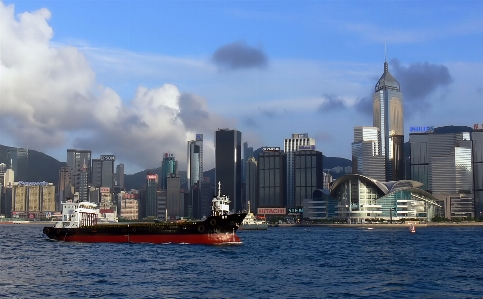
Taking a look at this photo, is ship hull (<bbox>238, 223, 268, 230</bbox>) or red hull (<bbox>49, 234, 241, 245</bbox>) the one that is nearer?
red hull (<bbox>49, 234, 241, 245</bbox>)

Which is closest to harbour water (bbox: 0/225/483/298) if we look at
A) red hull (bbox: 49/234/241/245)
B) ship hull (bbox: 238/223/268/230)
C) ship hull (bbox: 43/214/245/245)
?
ship hull (bbox: 43/214/245/245)

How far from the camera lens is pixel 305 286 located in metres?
46.9

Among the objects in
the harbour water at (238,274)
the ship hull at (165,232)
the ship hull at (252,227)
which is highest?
the ship hull at (165,232)

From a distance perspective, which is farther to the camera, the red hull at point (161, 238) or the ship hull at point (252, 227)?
the ship hull at point (252, 227)

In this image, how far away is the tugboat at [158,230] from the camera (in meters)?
87.1

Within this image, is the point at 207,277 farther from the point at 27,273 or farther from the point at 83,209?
the point at 83,209

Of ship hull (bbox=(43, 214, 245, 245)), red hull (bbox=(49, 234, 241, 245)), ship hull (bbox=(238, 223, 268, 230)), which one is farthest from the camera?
ship hull (bbox=(238, 223, 268, 230))

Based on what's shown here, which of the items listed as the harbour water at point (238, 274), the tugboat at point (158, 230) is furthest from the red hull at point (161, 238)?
the harbour water at point (238, 274)

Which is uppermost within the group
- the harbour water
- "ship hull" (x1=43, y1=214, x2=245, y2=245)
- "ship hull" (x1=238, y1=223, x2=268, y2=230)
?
"ship hull" (x1=43, y1=214, x2=245, y2=245)

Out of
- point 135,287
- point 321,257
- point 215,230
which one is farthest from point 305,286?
point 215,230

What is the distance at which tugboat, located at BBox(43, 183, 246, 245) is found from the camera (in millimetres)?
87125

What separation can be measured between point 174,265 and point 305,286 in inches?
714

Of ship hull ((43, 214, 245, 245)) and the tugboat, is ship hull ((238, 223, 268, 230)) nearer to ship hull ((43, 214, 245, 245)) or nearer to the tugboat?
the tugboat

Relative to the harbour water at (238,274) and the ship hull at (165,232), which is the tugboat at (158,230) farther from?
the harbour water at (238,274)
